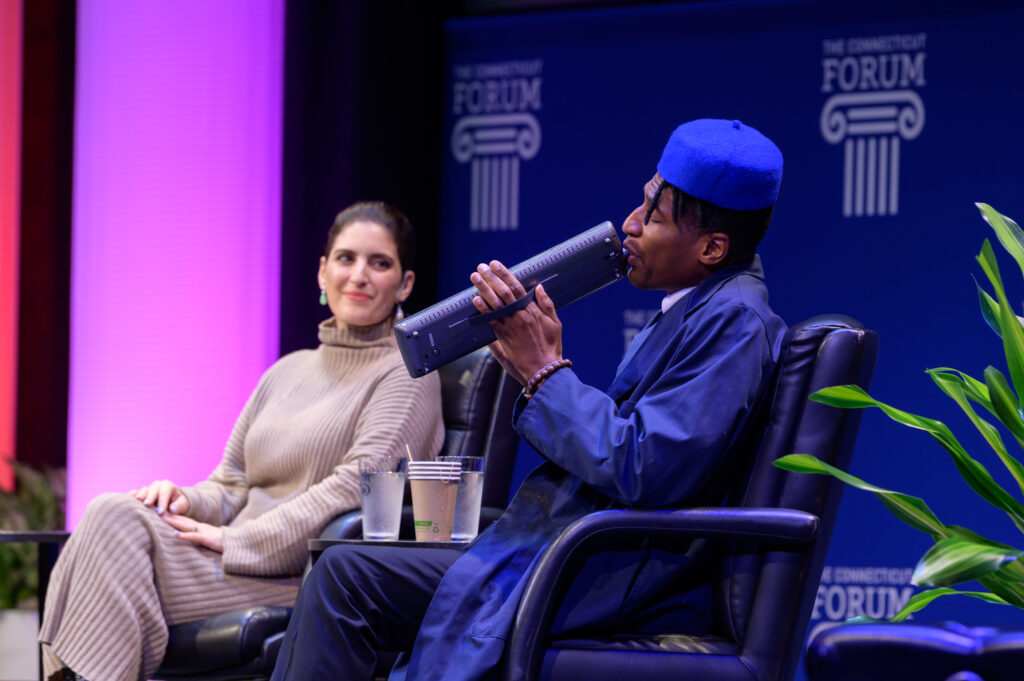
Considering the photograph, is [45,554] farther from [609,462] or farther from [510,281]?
[609,462]

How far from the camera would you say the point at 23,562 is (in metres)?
3.82

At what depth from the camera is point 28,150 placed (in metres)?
4.37

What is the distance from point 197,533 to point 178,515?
0.10 meters

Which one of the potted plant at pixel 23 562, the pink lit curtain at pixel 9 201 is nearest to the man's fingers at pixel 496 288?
the potted plant at pixel 23 562

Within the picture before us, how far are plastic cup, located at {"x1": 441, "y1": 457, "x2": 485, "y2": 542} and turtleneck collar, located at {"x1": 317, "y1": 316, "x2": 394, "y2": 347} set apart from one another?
0.87m

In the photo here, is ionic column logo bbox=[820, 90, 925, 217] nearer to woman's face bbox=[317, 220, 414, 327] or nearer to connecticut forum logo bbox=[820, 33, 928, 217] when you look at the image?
connecticut forum logo bbox=[820, 33, 928, 217]

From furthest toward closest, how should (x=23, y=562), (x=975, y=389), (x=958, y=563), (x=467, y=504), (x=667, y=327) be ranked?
(x=23, y=562)
(x=467, y=504)
(x=667, y=327)
(x=975, y=389)
(x=958, y=563)

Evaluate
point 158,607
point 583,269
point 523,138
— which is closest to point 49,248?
point 523,138

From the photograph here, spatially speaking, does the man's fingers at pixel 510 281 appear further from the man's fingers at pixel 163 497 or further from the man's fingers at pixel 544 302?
the man's fingers at pixel 163 497

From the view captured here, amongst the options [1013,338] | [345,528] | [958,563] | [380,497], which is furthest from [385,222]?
[958,563]

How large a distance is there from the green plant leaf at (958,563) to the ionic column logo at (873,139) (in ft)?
9.03

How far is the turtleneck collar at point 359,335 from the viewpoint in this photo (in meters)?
2.99

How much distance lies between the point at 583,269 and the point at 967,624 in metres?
0.78

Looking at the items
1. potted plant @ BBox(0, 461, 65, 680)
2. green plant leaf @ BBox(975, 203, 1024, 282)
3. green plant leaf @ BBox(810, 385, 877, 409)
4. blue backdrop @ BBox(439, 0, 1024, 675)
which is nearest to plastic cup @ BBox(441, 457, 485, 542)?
green plant leaf @ BBox(810, 385, 877, 409)
